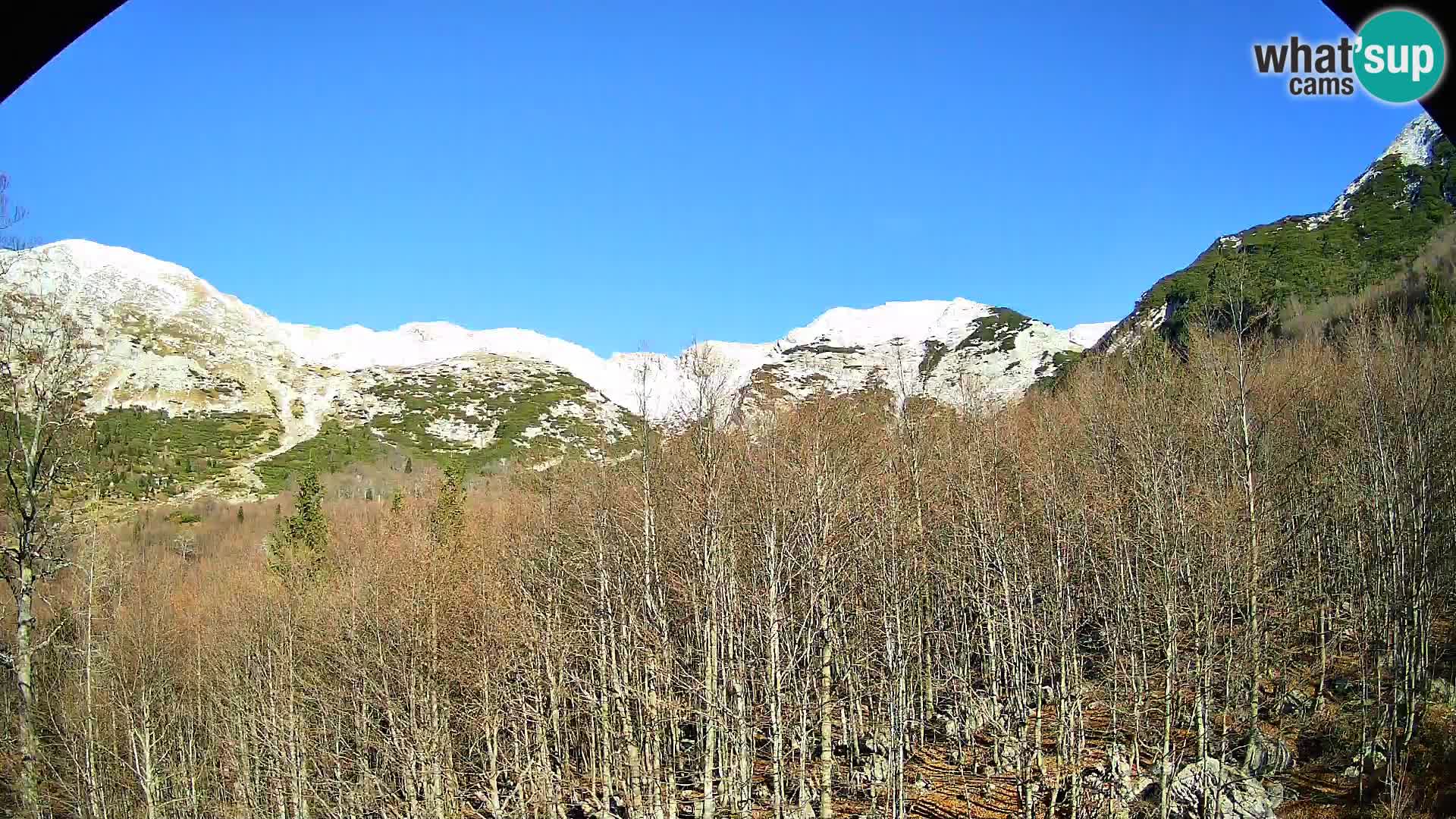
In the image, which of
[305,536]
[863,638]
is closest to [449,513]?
[305,536]

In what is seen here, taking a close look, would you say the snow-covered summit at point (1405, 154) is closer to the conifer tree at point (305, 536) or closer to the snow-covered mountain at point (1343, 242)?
the snow-covered mountain at point (1343, 242)

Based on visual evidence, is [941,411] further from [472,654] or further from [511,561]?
[472,654]

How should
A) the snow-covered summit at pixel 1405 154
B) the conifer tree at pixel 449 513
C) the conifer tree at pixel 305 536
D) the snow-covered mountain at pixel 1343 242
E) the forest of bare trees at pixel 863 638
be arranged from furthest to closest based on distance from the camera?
1. the snow-covered summit at pixel 1405 154
2. the snow-covered mountain at pixel 1343 242
3. the conifer tree at pixel 305 536
4. the conifer tree at pixel 449 513
5. the forest of bare trees at pixel 863 638

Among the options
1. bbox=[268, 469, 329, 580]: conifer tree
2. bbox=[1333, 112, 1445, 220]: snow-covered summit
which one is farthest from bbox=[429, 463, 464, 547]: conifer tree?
bbox=[1333, 112, 1445, 220]: snow-covered summit

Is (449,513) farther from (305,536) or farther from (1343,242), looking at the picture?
(1343,242)

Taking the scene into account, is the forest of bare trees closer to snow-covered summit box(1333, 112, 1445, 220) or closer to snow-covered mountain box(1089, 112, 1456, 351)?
snow-covered mountain box(1089, 112, 1456, 351)

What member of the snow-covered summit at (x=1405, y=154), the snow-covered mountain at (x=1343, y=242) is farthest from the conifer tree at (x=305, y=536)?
the snow-covered summit at (x=1405, y=154)

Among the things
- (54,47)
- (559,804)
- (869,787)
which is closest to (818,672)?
(869,787)

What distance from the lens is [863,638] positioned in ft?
86.0

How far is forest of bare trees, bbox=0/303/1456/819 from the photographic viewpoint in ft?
68.6

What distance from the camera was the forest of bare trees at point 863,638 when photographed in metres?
20.9

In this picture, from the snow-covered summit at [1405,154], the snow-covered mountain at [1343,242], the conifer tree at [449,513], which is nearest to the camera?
the conifer tree at [449,513]

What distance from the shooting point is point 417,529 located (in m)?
28.5

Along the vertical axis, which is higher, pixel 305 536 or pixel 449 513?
pixel 449 513
